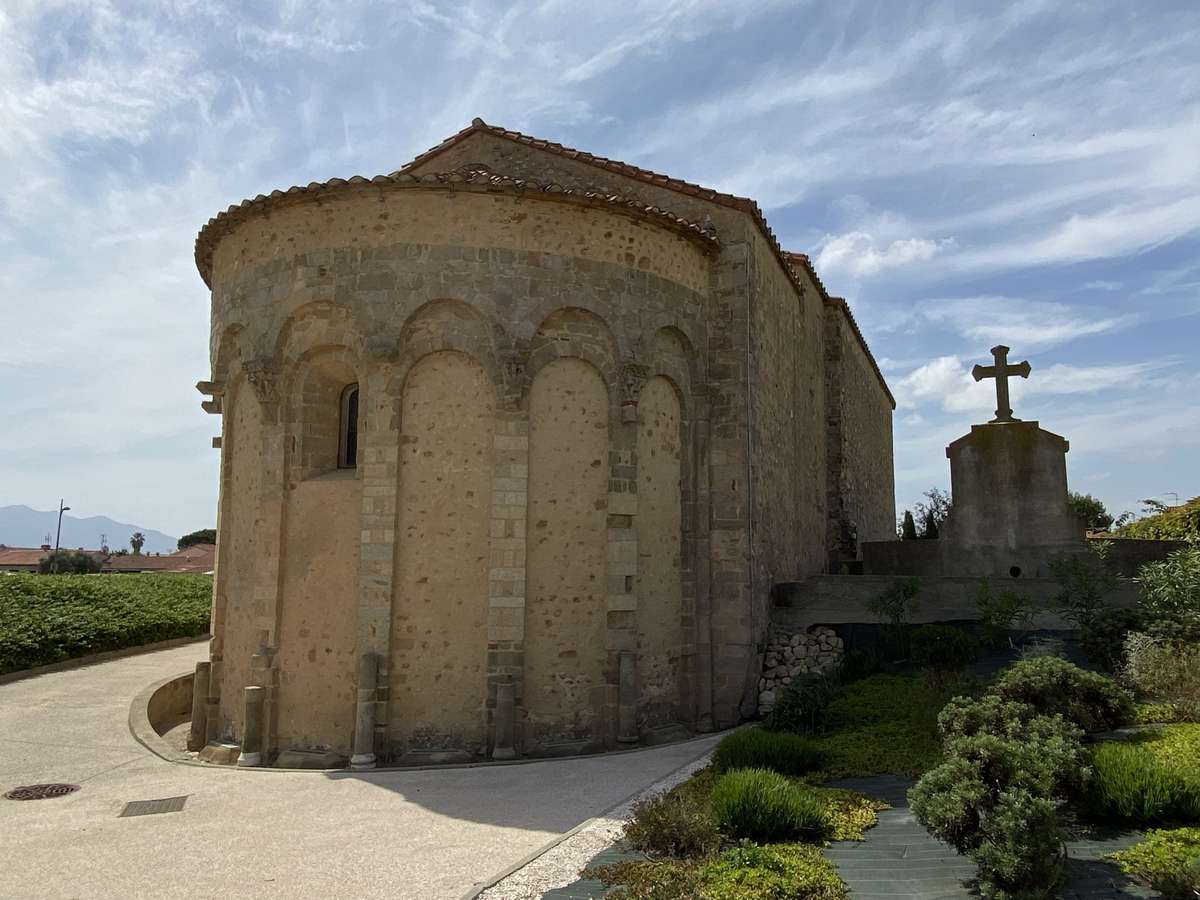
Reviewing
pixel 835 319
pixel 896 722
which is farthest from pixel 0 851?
pixel 835 319

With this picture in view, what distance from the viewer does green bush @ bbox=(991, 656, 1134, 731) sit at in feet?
26.6

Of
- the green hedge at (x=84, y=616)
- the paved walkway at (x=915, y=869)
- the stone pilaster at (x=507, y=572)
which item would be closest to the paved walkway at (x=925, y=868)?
the paved walkway at (x=915, y=869)

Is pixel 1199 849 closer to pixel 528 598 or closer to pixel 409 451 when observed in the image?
pixel 528 598

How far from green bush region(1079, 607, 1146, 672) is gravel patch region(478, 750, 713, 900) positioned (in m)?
5.72

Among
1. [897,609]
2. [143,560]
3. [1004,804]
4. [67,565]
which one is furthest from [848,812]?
[143,560]

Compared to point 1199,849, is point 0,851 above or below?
below

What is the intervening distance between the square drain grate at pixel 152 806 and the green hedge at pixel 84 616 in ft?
28.8

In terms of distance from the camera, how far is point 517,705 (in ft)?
35.9

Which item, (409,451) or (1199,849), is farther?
(409,451)

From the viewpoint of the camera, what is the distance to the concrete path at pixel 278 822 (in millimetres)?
6590

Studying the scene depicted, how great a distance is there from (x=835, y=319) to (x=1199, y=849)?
54.7 ft

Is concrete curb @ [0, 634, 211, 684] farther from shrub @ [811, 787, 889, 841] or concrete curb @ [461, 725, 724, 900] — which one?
shrub @ [811, 787, 889, 841]

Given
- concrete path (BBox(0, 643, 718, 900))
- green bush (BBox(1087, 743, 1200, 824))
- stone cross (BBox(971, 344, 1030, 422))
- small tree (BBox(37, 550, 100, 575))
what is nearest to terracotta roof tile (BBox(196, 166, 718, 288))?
stone cross (BBox(971, 344, 1030, 422))

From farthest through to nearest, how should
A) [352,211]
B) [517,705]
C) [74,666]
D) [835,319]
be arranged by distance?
[835,319]
[74,666]
[352,211]
[517,705]
